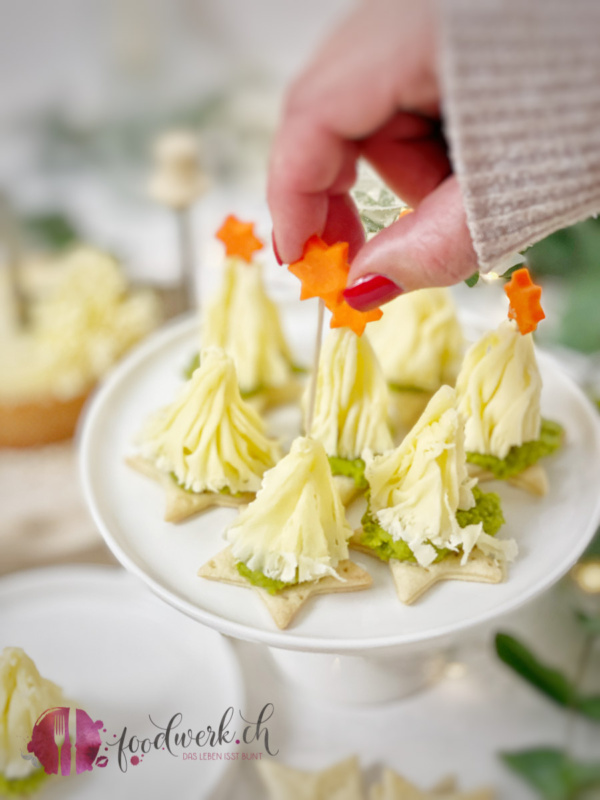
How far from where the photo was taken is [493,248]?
0.42 meters

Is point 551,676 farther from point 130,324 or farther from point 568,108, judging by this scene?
point 130,324

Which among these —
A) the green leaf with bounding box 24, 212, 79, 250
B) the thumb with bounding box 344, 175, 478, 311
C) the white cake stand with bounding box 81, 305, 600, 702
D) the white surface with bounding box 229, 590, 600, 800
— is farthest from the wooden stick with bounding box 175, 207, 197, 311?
the thumb with bounding box 344, 175, 478, 311

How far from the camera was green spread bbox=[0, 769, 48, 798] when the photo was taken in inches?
21.9

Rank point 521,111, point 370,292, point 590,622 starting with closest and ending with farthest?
point 521,111, point 370,292, point 590,622

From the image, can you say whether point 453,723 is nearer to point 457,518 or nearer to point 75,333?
point 457,518

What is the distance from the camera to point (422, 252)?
0.45 metres

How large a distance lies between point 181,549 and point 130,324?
Result: 0.61m

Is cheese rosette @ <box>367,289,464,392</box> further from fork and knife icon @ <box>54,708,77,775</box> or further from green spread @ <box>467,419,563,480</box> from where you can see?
fork and knife icon @ <box>54,708,77,775</box>

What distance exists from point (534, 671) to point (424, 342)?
0.32 metres

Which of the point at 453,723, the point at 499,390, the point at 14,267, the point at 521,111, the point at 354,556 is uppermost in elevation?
the point at 521,111

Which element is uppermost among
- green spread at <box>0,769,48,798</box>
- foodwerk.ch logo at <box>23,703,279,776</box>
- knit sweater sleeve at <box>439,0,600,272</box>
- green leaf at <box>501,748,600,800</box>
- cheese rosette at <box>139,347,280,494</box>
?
knit sweater sleeve at <box>439,0,600,272</box>

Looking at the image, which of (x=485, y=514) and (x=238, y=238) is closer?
(x=485, y=514)

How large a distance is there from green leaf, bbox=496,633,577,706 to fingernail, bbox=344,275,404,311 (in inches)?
13.9

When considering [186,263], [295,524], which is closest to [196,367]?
[295,524]
